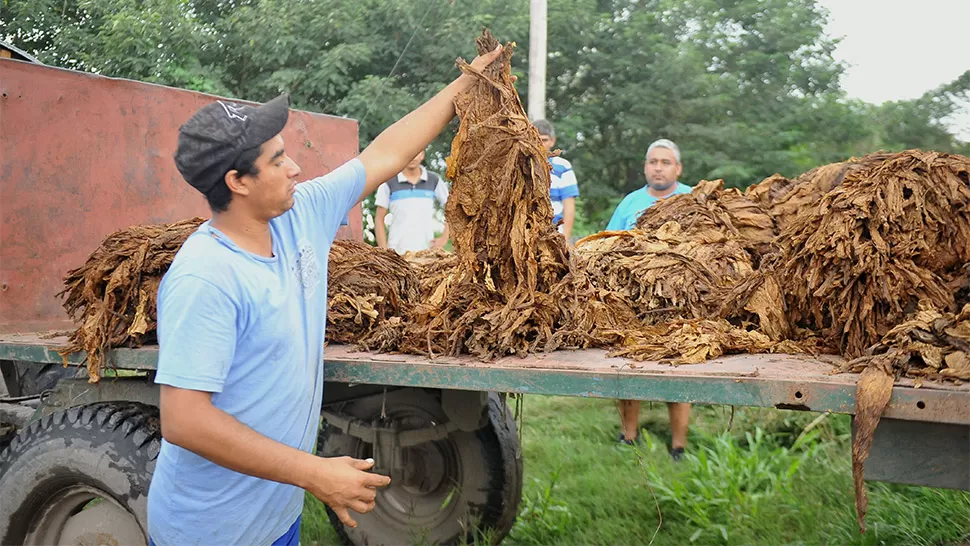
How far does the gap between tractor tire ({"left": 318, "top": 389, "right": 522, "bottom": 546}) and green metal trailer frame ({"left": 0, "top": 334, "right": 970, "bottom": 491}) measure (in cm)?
118

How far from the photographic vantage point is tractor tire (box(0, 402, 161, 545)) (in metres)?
2.83

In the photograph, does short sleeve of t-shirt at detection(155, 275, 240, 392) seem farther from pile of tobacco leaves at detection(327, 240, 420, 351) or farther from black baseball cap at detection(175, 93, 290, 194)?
pile of tobacco leaves at detection(327, 240, 420, 351)

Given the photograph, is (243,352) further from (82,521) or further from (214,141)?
(82,521)

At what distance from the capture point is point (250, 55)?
11.1 m

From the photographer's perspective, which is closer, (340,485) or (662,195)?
(340,485)

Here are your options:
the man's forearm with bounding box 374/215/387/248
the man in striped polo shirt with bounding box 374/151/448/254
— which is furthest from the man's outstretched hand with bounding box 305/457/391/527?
the man's forearm with bounding box 374/215/387/248

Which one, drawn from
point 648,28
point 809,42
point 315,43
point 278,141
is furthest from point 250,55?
point 278,141

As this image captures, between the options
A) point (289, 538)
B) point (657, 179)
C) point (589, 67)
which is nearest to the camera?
point (289, 538)

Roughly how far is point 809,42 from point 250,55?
26.5ft

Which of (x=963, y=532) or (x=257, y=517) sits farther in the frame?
(x=963, y=532)

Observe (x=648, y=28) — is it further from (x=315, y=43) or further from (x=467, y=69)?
(x=467, y=69)

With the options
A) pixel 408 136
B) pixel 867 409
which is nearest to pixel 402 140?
pixel 408 136

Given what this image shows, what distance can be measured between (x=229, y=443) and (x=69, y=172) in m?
2.35

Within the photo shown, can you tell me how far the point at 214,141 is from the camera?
1972 millimetres
